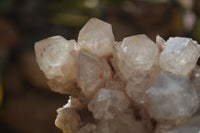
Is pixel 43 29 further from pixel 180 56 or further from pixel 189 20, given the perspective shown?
pixel 180 56

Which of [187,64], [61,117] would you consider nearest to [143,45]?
[187,64]

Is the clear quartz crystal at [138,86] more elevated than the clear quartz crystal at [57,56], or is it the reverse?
the clear quartz crystal at [57,56]

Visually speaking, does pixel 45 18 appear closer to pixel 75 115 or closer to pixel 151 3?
pixel 151 3

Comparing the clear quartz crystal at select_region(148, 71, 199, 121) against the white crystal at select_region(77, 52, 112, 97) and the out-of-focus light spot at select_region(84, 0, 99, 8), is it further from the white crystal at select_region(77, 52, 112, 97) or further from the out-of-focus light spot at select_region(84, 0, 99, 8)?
the out-of-focus light spot at select_region(84, 0, 99, 8)

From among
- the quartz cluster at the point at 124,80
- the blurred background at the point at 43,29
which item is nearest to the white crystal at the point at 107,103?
the quartz cluster at the point at 124,80

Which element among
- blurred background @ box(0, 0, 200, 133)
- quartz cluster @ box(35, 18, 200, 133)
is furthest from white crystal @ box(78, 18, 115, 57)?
blurred background @ box(0, 0, 200, 133)

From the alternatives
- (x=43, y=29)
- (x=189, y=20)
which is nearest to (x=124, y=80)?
(x=189, y=20)

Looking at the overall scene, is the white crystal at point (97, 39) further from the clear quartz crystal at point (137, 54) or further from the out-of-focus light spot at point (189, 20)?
the out-of-focus light spot at point (189, 20)
